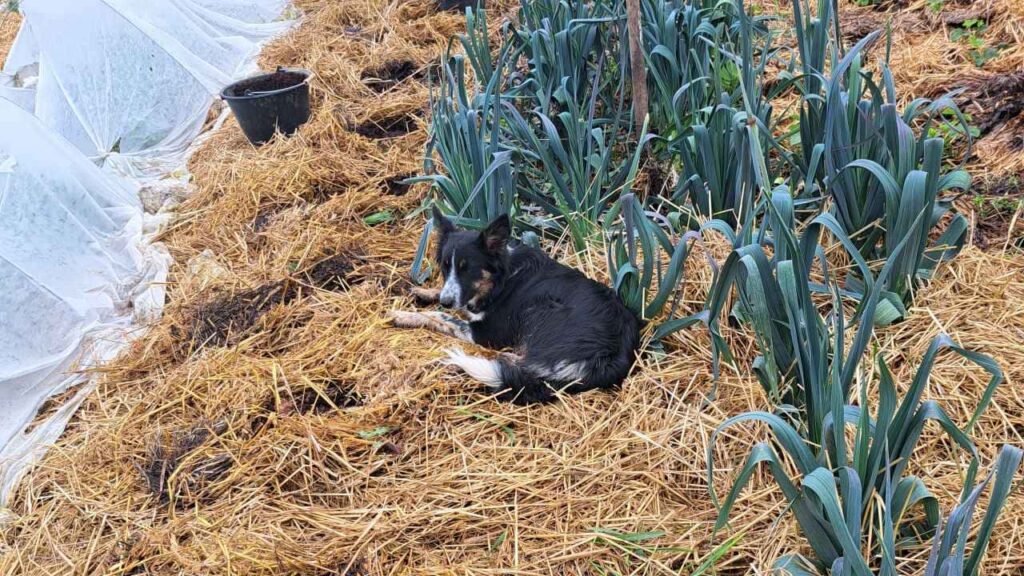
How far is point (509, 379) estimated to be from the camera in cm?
250

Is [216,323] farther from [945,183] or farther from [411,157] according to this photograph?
[945,183]

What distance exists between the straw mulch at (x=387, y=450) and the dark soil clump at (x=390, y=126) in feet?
5.37

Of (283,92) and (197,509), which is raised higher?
(283,92)

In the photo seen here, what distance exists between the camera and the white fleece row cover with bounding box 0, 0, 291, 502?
301cm

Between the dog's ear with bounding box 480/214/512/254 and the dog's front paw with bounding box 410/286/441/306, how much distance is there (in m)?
0.42

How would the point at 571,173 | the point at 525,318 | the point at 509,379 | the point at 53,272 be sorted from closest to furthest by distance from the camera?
the point at 509,379, the point at 525,318, the point at 571,173, the point at 53,272

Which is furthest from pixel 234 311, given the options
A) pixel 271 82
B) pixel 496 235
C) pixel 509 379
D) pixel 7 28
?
pixel 7 28

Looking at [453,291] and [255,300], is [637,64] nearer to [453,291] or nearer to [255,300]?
[453,291]

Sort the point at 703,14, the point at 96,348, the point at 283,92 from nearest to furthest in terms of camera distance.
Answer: the point at 96,348 → the point at 703,14 → the point at 283,92

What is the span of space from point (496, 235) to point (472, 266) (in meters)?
0.16

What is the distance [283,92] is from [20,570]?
11.1ft

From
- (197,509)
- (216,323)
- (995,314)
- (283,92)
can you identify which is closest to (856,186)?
(995,314)

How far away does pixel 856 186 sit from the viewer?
2518 mm

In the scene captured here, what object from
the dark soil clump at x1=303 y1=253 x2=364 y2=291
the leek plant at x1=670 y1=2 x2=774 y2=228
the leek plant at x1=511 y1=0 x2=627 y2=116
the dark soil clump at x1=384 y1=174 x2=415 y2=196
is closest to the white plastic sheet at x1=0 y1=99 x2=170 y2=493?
the dark soil clump at x1=303 y1=253 x2=364 y2=291
